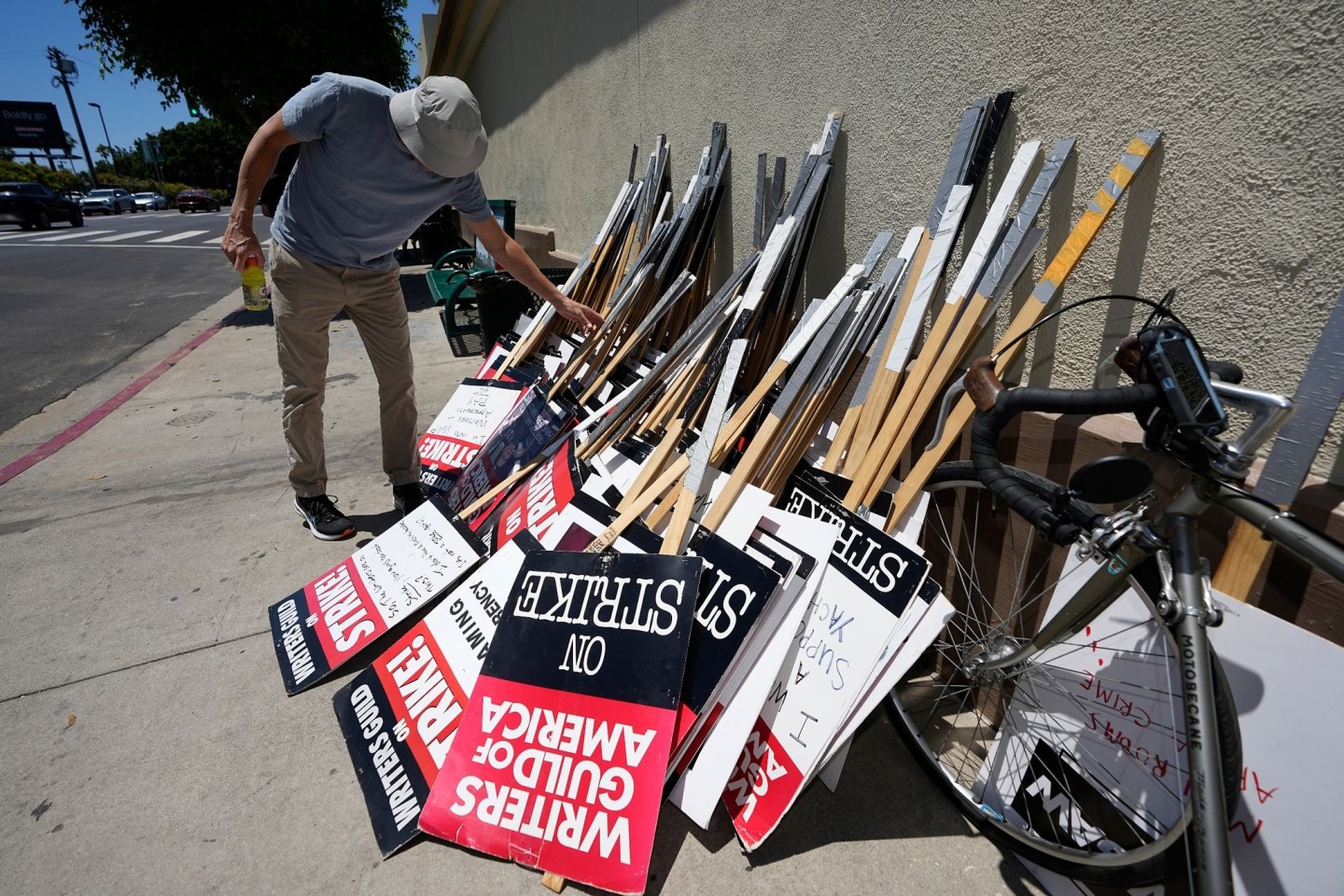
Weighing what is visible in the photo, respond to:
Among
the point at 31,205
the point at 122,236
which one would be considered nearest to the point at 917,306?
the point at 122,236

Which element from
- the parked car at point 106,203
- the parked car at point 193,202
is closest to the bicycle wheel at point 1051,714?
the parked car at point 106,203

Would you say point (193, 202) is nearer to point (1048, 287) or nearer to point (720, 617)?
point (720, 617)

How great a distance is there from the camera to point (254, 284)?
2.72 meters

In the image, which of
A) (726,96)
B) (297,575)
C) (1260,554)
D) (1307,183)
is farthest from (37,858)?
(726,96)

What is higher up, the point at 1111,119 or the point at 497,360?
the point at 1111,119

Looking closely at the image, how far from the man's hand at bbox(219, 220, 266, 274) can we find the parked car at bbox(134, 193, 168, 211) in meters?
57.2

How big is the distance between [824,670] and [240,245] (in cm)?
286

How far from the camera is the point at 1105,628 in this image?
158 cm

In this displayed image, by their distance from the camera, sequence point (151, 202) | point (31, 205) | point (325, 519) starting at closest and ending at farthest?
point (325, 519) < point (31, 205) < point (151, 202)

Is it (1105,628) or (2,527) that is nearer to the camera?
(1105,628)

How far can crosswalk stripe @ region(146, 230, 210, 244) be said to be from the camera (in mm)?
→ 20562

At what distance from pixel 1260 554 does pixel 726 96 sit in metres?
3.14

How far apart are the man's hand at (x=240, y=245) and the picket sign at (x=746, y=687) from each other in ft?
8.31

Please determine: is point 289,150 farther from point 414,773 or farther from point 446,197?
point 414,773
